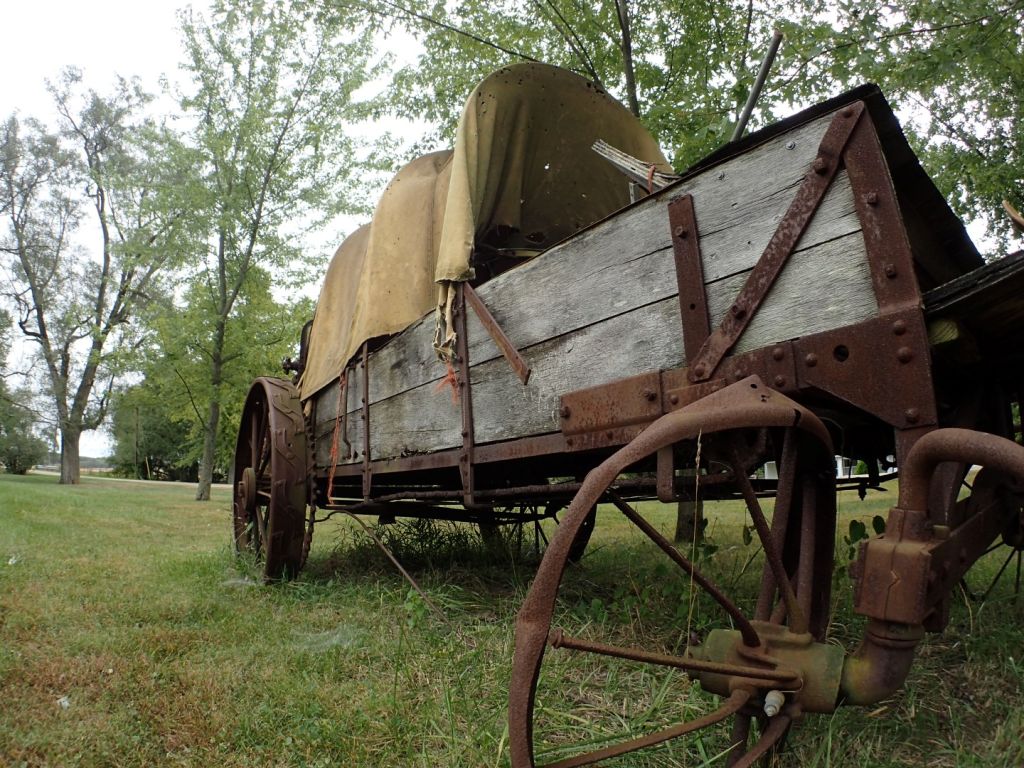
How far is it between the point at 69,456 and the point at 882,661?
2622 centimetres

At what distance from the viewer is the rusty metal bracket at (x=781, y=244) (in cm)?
158

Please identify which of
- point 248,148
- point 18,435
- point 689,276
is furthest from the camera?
point 18,435

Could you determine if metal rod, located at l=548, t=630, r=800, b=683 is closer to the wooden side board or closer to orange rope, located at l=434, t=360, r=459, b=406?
the wooden side board

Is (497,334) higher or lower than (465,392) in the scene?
higher

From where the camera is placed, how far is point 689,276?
1869 mm

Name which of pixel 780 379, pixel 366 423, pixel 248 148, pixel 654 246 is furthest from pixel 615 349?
pixel 248 148

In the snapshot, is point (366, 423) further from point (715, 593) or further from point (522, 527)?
point (715, 593)

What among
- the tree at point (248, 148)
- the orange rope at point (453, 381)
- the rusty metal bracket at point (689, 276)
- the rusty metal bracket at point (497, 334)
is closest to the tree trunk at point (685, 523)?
the orange rope at point (453, 381)

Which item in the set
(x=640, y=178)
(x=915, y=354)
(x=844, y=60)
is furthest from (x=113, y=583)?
(x=844, y=60)

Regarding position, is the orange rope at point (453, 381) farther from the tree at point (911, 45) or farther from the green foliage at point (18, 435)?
the green foliage at point (18, 435)

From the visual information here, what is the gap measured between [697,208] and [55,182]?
29531 millimetres

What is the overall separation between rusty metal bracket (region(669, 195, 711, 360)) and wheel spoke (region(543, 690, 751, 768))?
2.70 ft

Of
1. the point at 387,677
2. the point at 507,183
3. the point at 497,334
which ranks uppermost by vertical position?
the point at 507,183

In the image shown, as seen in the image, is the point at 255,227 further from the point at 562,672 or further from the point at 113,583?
the point at 562,672
